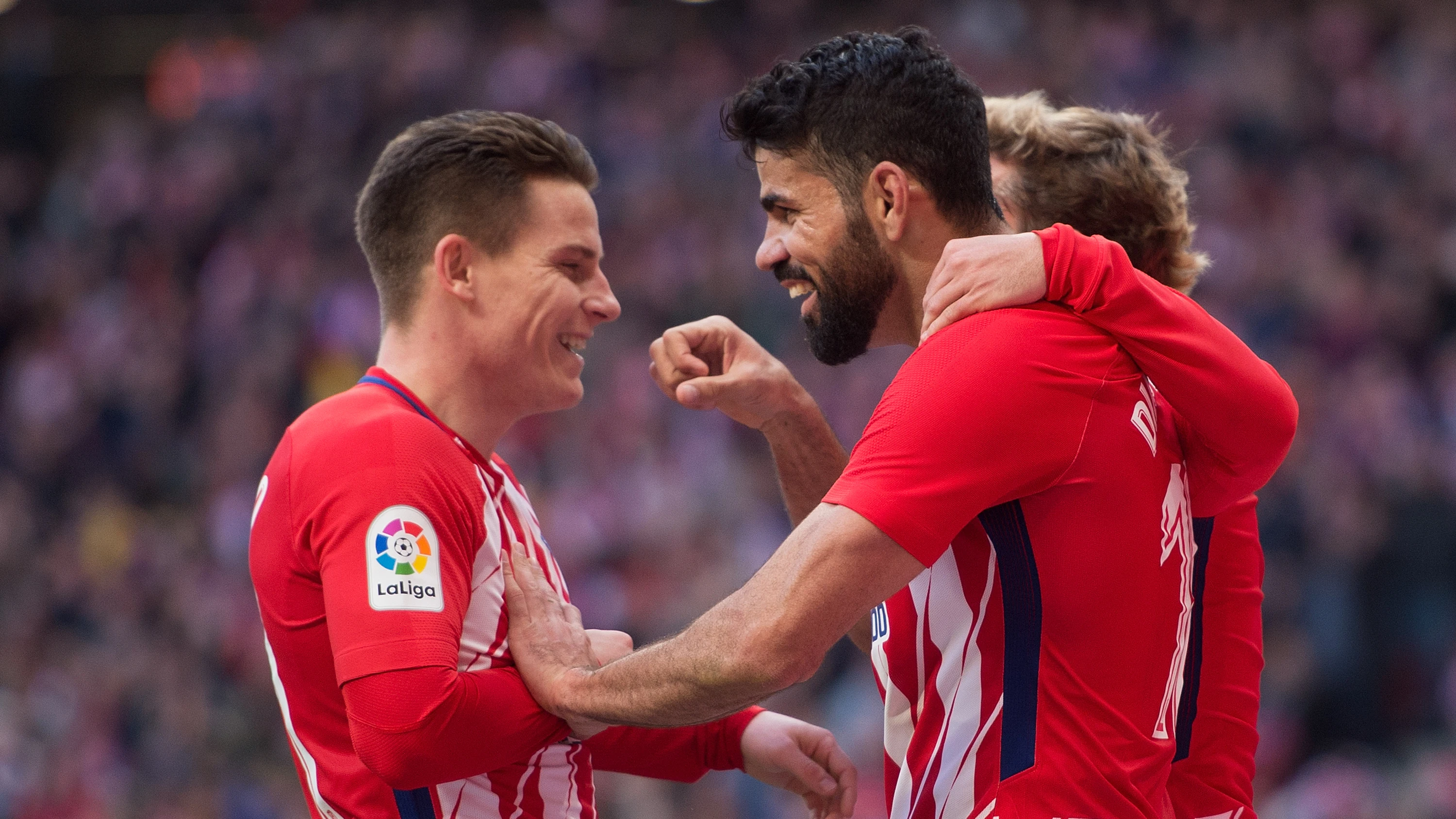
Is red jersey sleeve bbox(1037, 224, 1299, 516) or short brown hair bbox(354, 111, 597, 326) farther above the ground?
short brown hair bbox(354, 111, 597, 326)

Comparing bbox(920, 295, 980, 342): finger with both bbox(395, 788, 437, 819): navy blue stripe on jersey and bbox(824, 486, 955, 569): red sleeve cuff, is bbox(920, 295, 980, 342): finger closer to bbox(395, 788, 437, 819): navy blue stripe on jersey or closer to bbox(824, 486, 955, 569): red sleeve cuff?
bbox(824, 486, 955, 569): red sleeve cuff

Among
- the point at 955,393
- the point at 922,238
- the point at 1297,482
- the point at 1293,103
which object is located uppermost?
the point at 1293,103

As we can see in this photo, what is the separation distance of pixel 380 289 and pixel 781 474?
0.96 m

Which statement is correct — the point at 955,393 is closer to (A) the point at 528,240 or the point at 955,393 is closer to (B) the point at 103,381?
(A) the point at 528,240

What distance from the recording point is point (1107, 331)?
90.4 inches

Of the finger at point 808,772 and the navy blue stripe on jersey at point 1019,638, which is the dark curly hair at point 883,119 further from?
the finger at point 808,772

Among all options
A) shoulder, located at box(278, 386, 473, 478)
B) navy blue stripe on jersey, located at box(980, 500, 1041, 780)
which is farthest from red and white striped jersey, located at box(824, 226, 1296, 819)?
shoulder, located at box(278, 386, 473, 478)

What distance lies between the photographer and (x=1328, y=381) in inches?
330

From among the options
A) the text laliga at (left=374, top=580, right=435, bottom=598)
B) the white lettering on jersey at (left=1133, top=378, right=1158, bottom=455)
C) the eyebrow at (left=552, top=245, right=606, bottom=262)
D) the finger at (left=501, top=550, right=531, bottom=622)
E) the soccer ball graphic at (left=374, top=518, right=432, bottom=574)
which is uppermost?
the eyebrow at (left=552, top=245, right=606, bottom=262)

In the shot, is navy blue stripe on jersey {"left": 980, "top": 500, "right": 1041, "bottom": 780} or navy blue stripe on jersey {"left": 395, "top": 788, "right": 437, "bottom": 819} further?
navy blue stripe on jersey {"left": 395, "top": 788, "right": 437, "bottom": 819}

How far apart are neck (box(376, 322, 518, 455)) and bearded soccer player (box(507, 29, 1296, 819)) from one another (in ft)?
1.67

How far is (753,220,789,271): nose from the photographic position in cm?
261

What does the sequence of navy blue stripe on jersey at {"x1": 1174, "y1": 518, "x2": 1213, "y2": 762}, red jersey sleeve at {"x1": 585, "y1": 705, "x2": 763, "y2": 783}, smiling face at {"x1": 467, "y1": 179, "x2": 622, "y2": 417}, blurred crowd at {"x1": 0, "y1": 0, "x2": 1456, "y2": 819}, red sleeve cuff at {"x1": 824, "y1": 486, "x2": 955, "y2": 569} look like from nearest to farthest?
red sleeve cuff at {"x1": 824, "y1": 486, "x2": 955, "y2": 569}, navy blue stripe on jersey at {"x1": 1174, "y1": 518, "x2": 1213, "y2": 762}, smiling face at {"x1": 467, "y1": 179, "x2": 622, "y2": 417}, red jersey sleeve at {"x1": 585, "y1": 705, "x2": 763, "y2": 783}, blurred crowd at {"x1": 0, "y1": 0, "x2": 1456, "y2": 819}

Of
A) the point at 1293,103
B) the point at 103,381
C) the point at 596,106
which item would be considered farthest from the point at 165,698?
the point at 1293,103
